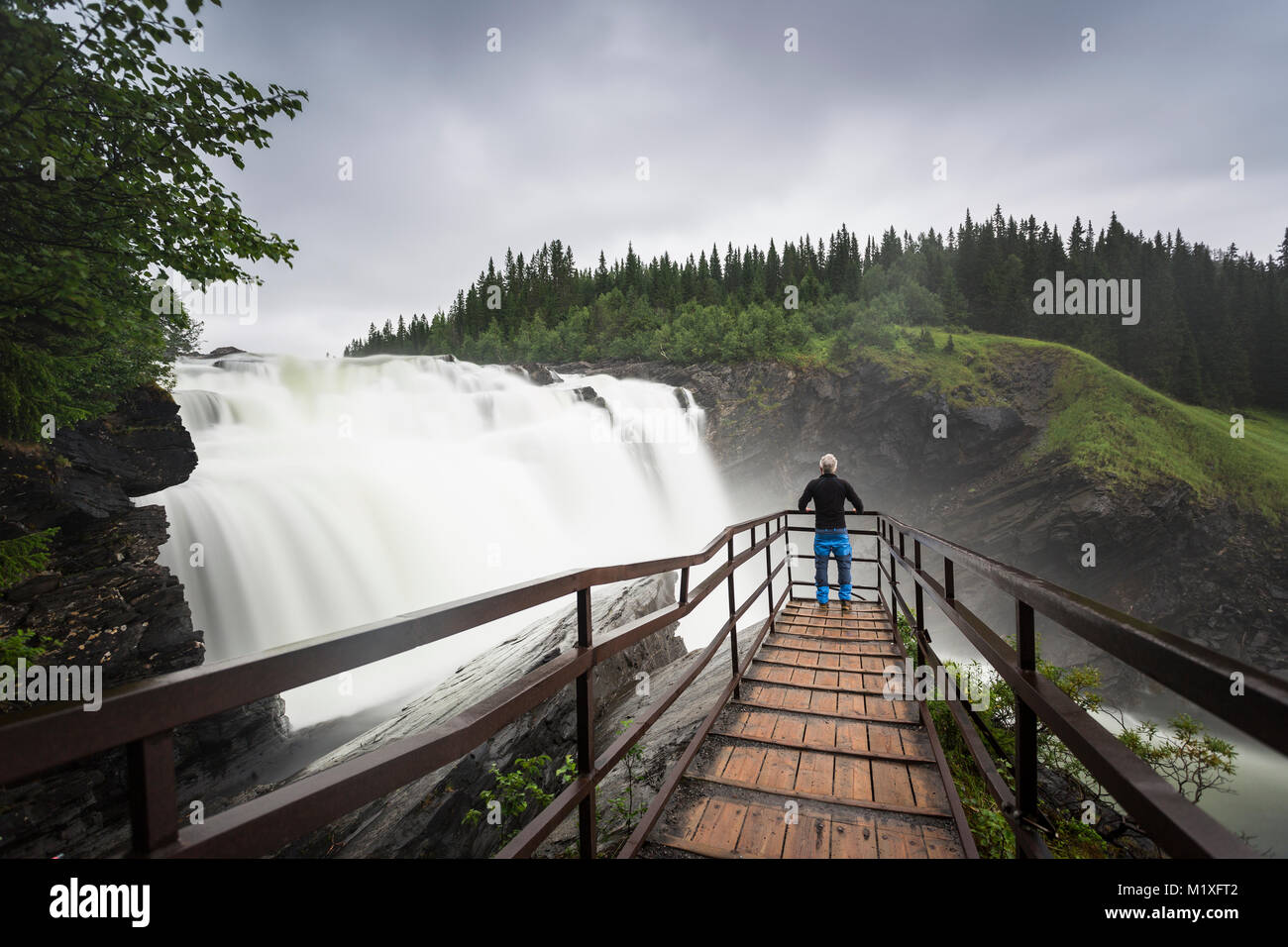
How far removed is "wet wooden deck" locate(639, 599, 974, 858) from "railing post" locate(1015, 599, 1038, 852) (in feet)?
3.37

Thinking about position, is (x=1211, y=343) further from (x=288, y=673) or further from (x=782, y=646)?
(x=288, y=673)

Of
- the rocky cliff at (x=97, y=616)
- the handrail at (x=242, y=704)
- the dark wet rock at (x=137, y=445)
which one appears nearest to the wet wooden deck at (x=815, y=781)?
the handrail at (x=242, y=704)

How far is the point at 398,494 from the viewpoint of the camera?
47.8ft

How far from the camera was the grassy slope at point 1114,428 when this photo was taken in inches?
992

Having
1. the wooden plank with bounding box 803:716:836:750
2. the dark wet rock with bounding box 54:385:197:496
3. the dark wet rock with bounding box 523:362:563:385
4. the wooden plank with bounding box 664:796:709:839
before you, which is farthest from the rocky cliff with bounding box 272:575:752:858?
the dark wet rock with bounding box 523:362:563:385

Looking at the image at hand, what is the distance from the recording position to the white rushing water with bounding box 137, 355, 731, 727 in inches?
411

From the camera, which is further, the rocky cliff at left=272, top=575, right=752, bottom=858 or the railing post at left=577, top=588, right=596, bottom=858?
the rocky cliff at left=272, top=575, right=752, bottom=858

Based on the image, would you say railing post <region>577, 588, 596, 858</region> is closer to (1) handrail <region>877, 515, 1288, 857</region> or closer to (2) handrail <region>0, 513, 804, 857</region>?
(2) handrail <region>0, 513, 804, 857</region>

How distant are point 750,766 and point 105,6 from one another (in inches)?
336

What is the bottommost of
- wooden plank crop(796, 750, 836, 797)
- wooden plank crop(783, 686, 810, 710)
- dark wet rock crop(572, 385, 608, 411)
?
wooden plank crop(783, 686, 810, 710)

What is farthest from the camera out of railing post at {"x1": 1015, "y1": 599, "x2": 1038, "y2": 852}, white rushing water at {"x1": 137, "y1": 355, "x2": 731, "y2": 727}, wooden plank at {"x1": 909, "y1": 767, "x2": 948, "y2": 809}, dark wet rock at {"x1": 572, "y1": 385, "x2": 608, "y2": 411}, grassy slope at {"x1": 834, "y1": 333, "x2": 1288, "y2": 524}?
dark wet rock at {"x1": 572, "y1": 385, "x2": 608, "y2": 411}

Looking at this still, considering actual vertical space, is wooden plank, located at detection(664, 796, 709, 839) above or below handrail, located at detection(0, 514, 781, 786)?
below
